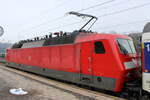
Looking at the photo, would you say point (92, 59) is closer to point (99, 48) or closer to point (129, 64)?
point (99, 48)

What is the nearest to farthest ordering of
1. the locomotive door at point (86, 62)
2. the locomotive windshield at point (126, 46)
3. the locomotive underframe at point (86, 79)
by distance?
the locomotive underframe at point (86, 79) → the locomotive windshield at point (126, 46) → the locomotive door at point (86, 62)

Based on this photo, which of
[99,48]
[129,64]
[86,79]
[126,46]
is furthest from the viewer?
[86,79]

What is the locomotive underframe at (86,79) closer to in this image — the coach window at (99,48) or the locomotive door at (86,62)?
the locomotive door at (86,62)

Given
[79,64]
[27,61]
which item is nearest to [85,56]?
[79,64]

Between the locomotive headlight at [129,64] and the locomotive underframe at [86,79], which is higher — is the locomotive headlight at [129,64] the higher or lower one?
the higher one

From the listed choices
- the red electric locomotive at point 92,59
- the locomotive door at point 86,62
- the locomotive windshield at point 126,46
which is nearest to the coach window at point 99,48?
the red electric locomotive at point 92,59

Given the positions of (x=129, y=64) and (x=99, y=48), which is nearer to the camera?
(x=129, y=64)

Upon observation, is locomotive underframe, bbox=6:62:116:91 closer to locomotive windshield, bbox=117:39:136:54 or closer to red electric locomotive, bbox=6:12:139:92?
red electric locomotive, bbox=6:12:139:92

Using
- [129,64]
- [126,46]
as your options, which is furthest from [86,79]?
[126,46]

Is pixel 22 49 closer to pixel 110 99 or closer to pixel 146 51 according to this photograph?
pixel 110 99

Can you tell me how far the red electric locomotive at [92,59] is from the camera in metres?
7.43

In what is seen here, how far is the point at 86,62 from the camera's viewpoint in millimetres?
8789

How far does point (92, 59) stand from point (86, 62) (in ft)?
1.46

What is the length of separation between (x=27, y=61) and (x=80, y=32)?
7.81 m
